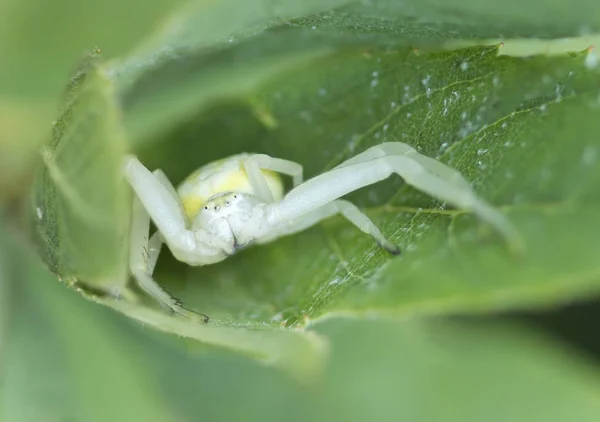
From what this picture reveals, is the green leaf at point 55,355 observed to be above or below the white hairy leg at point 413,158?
below

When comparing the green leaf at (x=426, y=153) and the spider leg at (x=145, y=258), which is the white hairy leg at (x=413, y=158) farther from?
the spider leg at (x=145, y=258)

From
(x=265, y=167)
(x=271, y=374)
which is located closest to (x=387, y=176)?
(x=265, y=167)

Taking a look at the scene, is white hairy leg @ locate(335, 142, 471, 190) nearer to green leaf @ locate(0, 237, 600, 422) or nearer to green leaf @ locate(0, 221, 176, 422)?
green leaf @ locate(0, 237, 600, 422)

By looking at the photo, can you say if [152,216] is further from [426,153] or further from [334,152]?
[426,153]

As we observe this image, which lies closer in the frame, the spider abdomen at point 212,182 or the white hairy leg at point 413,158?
the white hairy leg at point 413,158

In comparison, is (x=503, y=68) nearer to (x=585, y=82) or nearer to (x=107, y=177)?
(x=585, y=82)

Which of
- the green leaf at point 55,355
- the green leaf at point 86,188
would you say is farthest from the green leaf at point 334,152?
the green leaf at point 55,355

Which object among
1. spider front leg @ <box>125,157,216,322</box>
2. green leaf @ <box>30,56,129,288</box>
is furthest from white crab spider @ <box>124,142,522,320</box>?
green leaf @ <box>30,56,129,288</box>
